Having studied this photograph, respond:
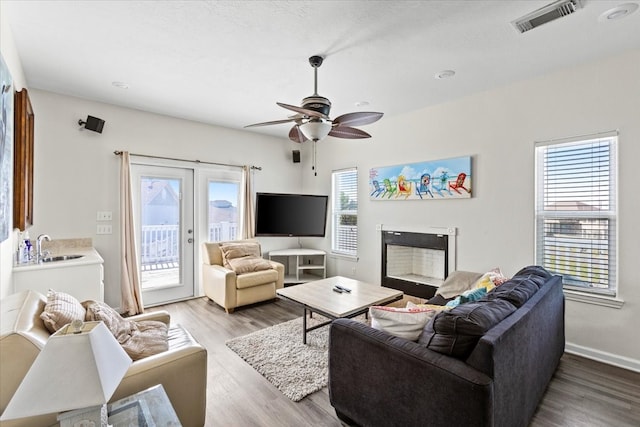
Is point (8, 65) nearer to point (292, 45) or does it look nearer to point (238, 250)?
point (292, 45)

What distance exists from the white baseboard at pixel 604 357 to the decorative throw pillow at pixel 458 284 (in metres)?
0.99

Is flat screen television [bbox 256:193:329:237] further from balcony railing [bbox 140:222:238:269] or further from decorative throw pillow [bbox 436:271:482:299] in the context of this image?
decorative throw pillow [bbox 436:271:482:299]

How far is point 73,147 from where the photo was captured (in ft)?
12.0

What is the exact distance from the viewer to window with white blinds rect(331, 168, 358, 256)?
5.05 metres

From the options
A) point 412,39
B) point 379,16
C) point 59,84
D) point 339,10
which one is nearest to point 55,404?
point 339,10

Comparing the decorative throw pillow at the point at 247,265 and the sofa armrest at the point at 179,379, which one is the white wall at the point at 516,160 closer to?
the decorative throw pillow at the point at 247,265

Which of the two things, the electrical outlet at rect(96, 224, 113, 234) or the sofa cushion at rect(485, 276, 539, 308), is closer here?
the sofa cushion at rect(485, 276, 539, 308)

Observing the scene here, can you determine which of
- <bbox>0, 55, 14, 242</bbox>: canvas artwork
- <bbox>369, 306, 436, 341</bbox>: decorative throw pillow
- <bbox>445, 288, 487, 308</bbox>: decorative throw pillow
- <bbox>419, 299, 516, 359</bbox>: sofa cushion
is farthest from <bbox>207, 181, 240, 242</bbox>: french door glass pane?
<bbox>419, 299, 516, 359</bbox>: sofa cushion

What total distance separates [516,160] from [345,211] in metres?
2.61

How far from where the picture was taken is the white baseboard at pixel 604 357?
262cm

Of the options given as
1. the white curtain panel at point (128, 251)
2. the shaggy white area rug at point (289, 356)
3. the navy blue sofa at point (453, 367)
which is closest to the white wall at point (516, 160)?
the navy blue sofa at point (453, 367)

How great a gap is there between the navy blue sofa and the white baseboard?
1215mm

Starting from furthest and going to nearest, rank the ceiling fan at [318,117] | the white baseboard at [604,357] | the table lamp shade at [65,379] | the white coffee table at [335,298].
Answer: the white coffee table at [335,298], the white baseboard at [604,357], the ceiling fan at [318,117], the table lamp shade at [65,379]

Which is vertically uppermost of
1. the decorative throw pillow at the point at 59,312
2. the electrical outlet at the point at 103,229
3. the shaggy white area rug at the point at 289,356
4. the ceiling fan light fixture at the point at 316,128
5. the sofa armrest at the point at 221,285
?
the ceiling fan light fixture at the point at 316,128
